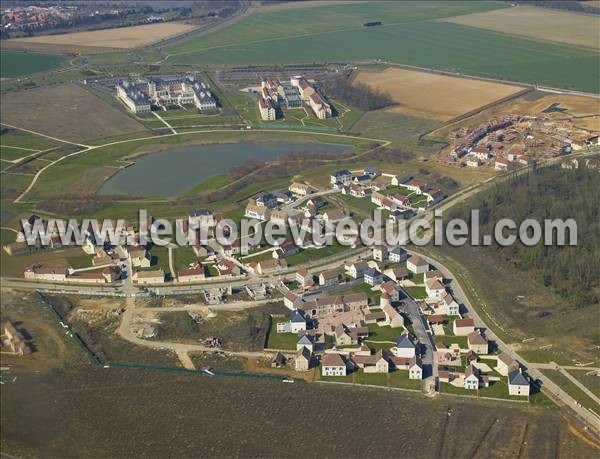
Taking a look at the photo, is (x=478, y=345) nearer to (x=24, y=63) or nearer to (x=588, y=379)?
(x=588, y=379)

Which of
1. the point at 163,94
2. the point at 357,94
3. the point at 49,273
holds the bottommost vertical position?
the point at 49,273

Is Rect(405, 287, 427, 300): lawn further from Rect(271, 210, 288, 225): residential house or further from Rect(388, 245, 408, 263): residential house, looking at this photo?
Rect(271, 210, 288, 225): residential house

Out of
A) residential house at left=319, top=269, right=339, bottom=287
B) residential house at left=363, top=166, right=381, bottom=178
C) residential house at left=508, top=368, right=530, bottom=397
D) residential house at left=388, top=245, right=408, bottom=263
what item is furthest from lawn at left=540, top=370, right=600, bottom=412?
residential house at left=363, top=166, right=381, bottom=178

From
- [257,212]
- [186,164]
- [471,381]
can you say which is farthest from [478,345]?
[186,164]

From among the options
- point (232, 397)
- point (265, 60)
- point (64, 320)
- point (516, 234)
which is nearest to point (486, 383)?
point (232, 397)

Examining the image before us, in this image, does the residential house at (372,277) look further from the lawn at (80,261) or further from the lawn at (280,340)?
the lawn at (80,261)

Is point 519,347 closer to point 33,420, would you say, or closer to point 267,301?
point 267,301
